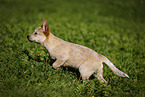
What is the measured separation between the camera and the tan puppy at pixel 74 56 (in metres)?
3.79

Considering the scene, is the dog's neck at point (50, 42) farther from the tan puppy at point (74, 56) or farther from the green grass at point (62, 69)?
the green grass at point (62, 69)

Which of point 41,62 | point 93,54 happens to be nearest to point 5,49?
point 41,62

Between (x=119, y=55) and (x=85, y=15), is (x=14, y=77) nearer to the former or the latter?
(x=119, y=55)

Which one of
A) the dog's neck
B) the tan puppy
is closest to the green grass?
the tan puppy

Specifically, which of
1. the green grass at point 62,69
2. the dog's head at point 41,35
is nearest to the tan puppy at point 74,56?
the dog's head at point 41,35

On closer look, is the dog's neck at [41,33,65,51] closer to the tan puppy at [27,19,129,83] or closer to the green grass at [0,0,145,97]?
the tan puppy at [27,19,129,83]

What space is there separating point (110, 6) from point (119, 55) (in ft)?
30.0

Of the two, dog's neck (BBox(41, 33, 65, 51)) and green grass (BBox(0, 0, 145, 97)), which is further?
dog's neck (BBox(41, 33, 65, 51))

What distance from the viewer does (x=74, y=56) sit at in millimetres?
3924

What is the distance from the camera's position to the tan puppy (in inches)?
149

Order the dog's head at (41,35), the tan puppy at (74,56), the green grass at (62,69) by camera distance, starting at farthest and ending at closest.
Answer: the dog's head at (41,35) → the tan puppy at (74,56) → the green grass at (62,69)

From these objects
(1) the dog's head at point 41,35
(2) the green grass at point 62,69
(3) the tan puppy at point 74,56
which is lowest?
(2) the green grass at point 62,69

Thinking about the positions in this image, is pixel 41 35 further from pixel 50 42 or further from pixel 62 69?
pixel 62 69

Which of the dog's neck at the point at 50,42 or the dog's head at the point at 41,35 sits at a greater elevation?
the dog's head at the point at 41,35
